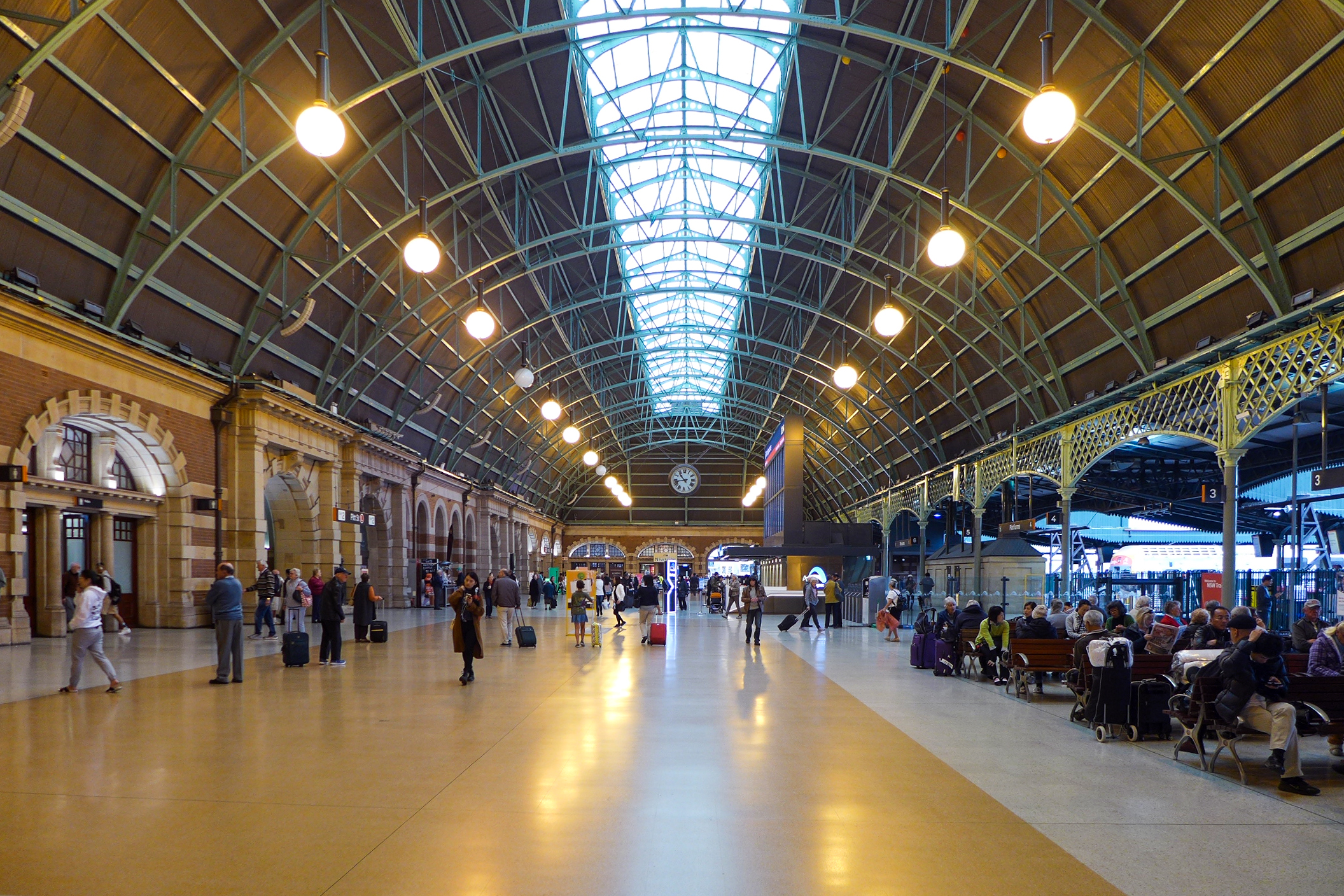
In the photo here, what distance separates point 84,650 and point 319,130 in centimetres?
747

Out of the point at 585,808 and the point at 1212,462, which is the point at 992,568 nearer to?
the point at 1212,462

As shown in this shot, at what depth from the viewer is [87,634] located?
1195 centimetres

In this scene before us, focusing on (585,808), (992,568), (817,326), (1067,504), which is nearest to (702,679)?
(585,808)

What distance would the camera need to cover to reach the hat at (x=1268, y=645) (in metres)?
7.89

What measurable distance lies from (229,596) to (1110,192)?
18.4 metres

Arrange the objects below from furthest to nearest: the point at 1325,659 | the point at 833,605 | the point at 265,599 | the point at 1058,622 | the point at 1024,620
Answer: the point at 833,605 → the point at 265,599 → the point at 1058,622 → the point at 1024,620 → the point at 1325,659

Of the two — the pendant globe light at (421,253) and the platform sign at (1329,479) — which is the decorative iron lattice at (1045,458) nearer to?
the platform sign at (1329,479)

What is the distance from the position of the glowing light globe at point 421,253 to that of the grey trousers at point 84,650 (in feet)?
20.7

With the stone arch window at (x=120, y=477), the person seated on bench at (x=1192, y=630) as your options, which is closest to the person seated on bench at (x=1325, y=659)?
the person seated on bench at (x=1192, y=630)

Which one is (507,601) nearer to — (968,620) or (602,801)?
(968,620)

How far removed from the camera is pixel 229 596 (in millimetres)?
13164

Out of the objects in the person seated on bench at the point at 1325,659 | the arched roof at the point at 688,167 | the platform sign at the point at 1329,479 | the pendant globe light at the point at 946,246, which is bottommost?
the person seated on bench at the point at 1325,659

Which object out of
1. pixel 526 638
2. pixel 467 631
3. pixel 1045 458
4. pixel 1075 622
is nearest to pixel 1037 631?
pixel 1075 622

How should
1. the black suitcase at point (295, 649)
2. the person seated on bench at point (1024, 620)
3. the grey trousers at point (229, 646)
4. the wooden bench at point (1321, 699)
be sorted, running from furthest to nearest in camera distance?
the black suitcase at point (295, 649), the person seated on bench at point (1024, 620), the grey trousers at point (229, 646), the wooden bench at point (1321, 699)
